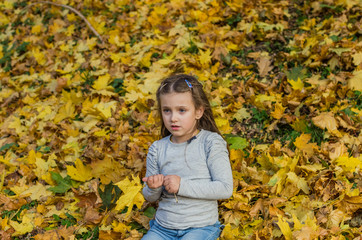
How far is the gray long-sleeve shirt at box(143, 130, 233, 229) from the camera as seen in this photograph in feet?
6.59

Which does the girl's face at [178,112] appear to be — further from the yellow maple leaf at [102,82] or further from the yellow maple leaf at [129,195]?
the yellow maple leaf at [102,82]

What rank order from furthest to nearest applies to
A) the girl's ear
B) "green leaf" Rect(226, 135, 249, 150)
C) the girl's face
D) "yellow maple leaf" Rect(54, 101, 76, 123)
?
"yellow maple leaf" Rect(54, 101, 76, 123)
"green leaf" Rect(226, 135, 249, 150)
the girl's ear
the girl's face

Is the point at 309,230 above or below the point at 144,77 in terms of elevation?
below

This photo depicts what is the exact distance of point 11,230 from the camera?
2.73 metres

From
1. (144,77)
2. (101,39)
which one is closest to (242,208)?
(144,77)

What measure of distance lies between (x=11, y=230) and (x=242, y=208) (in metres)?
1.94

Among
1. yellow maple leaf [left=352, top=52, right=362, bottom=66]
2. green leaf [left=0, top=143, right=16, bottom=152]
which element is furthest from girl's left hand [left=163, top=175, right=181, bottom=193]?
green leaf [left=0, top=143, right=16, bottom=152]

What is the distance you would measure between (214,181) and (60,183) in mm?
1676

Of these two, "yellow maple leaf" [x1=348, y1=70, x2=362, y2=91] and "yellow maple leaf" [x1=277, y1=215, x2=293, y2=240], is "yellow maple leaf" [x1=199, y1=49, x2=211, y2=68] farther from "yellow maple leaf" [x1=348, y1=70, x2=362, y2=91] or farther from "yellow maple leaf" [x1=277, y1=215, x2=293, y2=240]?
"yellow maple leaf" [x1=277, y1=215, x2=293, y2=240]

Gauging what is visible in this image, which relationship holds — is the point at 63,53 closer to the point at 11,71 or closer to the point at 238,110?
the point at 11,71

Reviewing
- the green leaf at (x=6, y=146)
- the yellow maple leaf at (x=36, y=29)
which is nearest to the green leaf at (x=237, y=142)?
the green leaf at (x=6, y=146)

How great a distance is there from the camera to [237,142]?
2922mm

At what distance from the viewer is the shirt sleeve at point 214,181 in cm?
200

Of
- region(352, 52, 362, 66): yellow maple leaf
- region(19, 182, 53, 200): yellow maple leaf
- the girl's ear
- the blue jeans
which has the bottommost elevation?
region(19, 182, 53, 200): yellow maple leaf
